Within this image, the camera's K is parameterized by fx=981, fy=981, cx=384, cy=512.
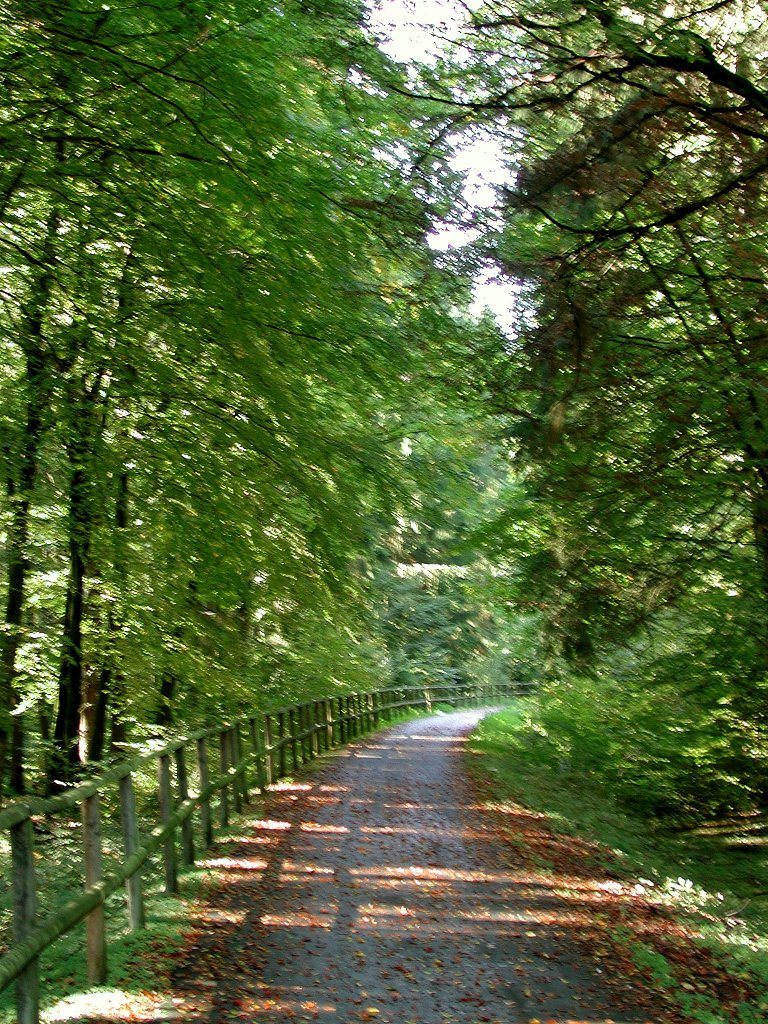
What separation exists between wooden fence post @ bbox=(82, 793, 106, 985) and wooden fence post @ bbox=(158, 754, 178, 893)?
1806 millimetres

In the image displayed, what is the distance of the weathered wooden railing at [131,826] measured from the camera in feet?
13.9

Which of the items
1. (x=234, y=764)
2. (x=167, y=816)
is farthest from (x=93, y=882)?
(x=234, y=764)

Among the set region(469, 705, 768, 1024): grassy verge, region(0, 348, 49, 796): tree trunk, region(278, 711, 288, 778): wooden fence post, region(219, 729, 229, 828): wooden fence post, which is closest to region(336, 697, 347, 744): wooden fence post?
region(469, 705, 768, 1024): grassy verge

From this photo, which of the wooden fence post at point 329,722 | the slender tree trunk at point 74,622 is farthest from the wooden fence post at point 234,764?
the wooden fence post at point 329,722

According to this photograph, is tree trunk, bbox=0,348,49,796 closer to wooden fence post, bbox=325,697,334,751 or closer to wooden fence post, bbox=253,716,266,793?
wooden fence post, bbox=253,716,266,793

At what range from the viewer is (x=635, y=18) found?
7.95 m

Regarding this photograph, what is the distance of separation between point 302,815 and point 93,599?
3.64 metres

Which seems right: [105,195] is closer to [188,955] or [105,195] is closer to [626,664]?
[188,955]

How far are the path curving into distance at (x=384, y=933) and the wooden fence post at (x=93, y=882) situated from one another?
473mm

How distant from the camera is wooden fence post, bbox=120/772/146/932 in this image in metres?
6.12

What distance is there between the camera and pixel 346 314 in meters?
8.14

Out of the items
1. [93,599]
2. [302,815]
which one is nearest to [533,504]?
[302,815]

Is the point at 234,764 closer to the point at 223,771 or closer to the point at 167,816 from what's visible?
the point at 223,771

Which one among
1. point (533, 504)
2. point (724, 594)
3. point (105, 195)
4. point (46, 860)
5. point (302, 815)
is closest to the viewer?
point (105, 195)
